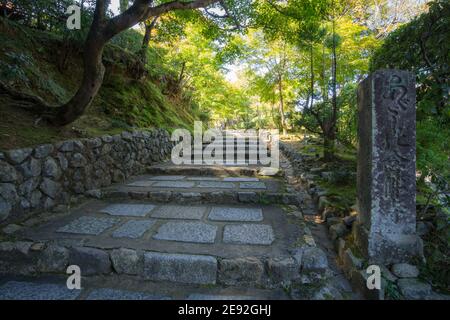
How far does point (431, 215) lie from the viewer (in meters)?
2.57

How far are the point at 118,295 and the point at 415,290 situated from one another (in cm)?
246

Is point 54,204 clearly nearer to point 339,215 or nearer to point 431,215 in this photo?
point 339,215

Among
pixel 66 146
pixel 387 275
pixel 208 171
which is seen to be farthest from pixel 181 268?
pixel 208 171

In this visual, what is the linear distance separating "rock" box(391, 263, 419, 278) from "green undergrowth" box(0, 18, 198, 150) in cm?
439

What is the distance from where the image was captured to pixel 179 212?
10.4ft

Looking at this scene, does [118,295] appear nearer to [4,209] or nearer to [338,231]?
[4,209]

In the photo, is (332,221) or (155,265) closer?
(155,265)

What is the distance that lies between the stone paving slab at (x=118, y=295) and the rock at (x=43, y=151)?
2.05m

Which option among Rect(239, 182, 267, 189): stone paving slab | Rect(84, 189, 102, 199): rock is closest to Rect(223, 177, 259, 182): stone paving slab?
Rect(239, 182, 267, 189): stone paving slab

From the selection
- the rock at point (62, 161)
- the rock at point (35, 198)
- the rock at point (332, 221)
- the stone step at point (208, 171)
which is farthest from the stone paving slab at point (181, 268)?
the stone step at point (208, 171)

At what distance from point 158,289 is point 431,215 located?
3174mm

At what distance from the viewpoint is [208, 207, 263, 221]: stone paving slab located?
293 cm
